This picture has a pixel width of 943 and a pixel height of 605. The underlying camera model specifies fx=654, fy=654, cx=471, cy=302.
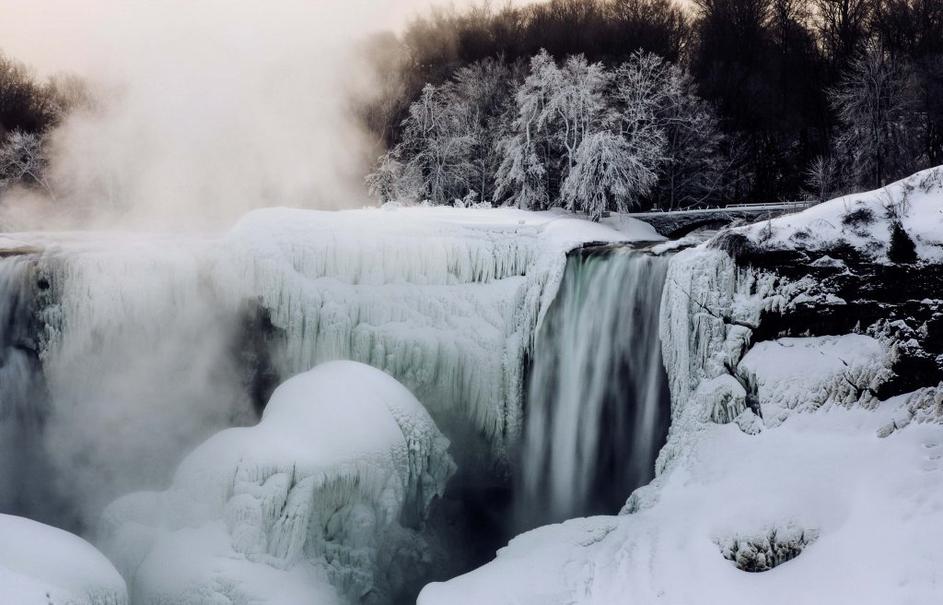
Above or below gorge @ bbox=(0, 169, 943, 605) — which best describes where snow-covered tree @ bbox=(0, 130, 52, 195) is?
above

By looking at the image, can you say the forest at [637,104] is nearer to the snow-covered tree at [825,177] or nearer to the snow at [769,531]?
the snow-covered tree at [825,177]

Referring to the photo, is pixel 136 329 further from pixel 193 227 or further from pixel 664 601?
pixel 193 227

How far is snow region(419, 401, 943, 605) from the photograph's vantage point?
5.12m

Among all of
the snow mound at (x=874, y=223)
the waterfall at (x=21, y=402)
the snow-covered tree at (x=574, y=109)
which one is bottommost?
the waterfall at (x=21, y=402)

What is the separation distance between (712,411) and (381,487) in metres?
3.94

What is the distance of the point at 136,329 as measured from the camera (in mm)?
11336

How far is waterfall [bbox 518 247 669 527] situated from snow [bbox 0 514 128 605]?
19.9 ft

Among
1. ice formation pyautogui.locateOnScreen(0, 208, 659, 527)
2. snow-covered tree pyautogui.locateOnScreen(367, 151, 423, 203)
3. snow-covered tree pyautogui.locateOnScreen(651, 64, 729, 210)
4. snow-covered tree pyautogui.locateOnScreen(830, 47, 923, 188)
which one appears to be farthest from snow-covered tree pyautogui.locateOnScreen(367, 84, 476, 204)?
ice formation pyautogui.locateOnScreen(0, 208, 659, 527)

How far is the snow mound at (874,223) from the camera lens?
21.1 feet

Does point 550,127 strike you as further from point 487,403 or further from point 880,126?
point 487,403

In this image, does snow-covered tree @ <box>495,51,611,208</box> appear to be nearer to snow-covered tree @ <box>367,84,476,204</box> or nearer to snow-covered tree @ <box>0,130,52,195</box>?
snow-covered tree @ <box>367,84,476,204</box>

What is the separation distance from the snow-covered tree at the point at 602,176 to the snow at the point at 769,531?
34.4 ft

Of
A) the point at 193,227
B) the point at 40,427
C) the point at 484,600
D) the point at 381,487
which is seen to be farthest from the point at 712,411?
the point at 193,227

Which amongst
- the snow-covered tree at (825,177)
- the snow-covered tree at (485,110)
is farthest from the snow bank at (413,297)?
the snow-covered tree at (825,177)
